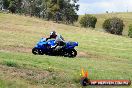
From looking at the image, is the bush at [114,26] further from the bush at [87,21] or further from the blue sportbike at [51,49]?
the blue sportbike at [51,49]

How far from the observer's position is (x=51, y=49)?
27.4 metres

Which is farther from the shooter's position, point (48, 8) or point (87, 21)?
point (87, 21)

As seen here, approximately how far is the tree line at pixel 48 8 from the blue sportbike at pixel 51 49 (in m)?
53.5

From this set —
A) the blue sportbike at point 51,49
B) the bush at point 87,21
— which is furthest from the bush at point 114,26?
the blue sportbike at point 51,49

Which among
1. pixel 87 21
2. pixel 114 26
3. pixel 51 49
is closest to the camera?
pixel 51 49

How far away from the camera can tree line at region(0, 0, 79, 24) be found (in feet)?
269

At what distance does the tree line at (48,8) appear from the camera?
8200 cm

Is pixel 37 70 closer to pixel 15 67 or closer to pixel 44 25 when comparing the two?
pixel 15 67

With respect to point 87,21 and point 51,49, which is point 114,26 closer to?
point 87,21

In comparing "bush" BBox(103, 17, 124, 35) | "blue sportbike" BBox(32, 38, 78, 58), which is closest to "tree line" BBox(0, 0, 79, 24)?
"bush" BBox(103, 17, 124, 35)

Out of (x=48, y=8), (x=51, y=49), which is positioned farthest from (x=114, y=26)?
(x=51, y=49)

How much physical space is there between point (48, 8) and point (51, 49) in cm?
5511

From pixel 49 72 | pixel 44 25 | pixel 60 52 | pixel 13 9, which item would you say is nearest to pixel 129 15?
pixel 13 9

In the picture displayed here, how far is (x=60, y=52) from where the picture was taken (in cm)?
2770
